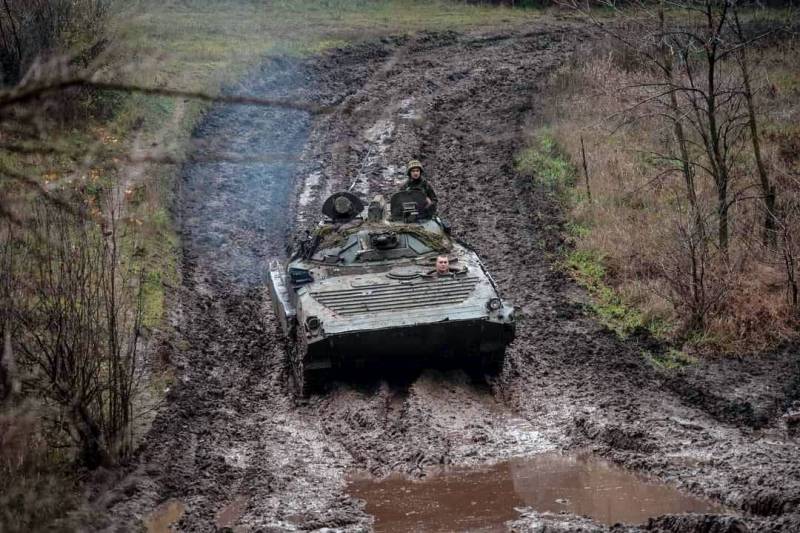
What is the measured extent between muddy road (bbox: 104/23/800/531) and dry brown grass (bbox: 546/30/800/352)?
2.45 ft

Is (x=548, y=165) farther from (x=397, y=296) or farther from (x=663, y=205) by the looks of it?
(x=397, y=296)

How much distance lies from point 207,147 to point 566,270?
1430cm

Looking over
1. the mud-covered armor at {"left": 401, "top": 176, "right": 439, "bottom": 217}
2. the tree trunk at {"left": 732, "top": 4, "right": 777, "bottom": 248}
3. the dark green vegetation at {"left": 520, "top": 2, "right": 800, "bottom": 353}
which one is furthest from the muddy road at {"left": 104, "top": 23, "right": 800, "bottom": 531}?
the tree trunk at {"left": 732, "top": 4, "right": 777, "bottom": 248}

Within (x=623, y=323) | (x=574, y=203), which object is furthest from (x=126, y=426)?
(x=574, y=203)

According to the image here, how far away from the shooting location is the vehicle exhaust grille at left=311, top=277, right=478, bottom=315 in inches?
507

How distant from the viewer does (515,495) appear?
390 inches

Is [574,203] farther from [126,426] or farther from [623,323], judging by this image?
[126,426]

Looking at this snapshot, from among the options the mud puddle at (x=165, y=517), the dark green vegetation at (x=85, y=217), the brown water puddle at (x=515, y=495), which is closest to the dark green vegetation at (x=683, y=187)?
the brown water puddle at (x=515, y=495)

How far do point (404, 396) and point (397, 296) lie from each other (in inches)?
47.8

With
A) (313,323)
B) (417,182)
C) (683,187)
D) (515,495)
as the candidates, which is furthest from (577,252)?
(515,495)

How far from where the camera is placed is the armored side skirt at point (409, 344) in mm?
12320

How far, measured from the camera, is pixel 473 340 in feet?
41.5

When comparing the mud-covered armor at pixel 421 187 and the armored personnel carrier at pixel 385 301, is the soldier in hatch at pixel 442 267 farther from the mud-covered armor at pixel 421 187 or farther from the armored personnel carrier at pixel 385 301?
the mud-covered armor at pixel 421 187

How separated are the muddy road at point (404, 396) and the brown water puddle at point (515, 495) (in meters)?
0.19
